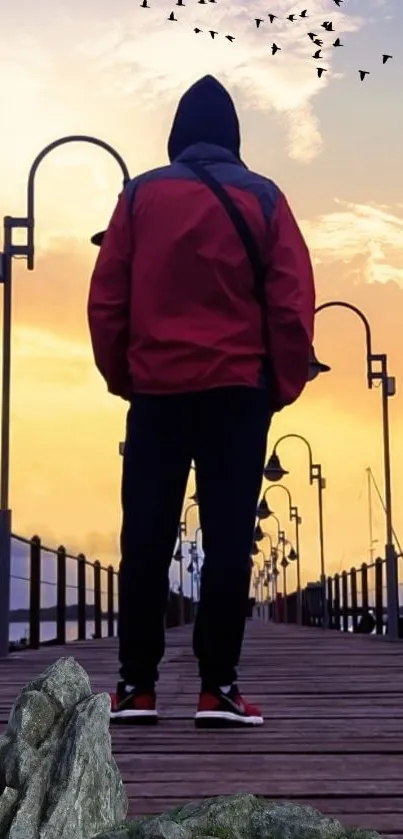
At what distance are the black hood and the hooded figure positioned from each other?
1.11ft

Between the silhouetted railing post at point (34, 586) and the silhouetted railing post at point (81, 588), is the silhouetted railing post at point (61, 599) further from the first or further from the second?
the silhouetted railing post at point (34, 586)

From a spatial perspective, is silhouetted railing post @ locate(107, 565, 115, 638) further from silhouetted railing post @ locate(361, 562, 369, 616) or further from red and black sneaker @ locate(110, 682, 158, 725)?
red and black sneaker @ locate(110, 682, 158, 725)

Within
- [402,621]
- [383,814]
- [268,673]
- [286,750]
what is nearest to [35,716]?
[383,814]

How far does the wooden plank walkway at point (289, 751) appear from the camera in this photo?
2.41 m

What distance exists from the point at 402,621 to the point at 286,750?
19.9 meters

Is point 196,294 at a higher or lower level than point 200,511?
higher

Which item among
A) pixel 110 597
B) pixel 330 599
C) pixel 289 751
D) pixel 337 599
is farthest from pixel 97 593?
pixel 289 751

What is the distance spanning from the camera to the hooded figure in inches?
151

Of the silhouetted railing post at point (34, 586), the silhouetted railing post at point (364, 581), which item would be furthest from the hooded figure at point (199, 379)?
the silhouetted railing post at point (364, 581)

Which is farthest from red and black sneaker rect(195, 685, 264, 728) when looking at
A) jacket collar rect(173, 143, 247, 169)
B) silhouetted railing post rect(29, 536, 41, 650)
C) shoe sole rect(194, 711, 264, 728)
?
silhouetted railing post rect(29, 536, 41, 650)

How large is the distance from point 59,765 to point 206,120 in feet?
10.3

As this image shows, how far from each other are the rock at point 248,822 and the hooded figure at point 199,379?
225 centimetres

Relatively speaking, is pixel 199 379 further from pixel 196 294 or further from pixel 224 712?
pixel 224 712

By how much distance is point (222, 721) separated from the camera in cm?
374
